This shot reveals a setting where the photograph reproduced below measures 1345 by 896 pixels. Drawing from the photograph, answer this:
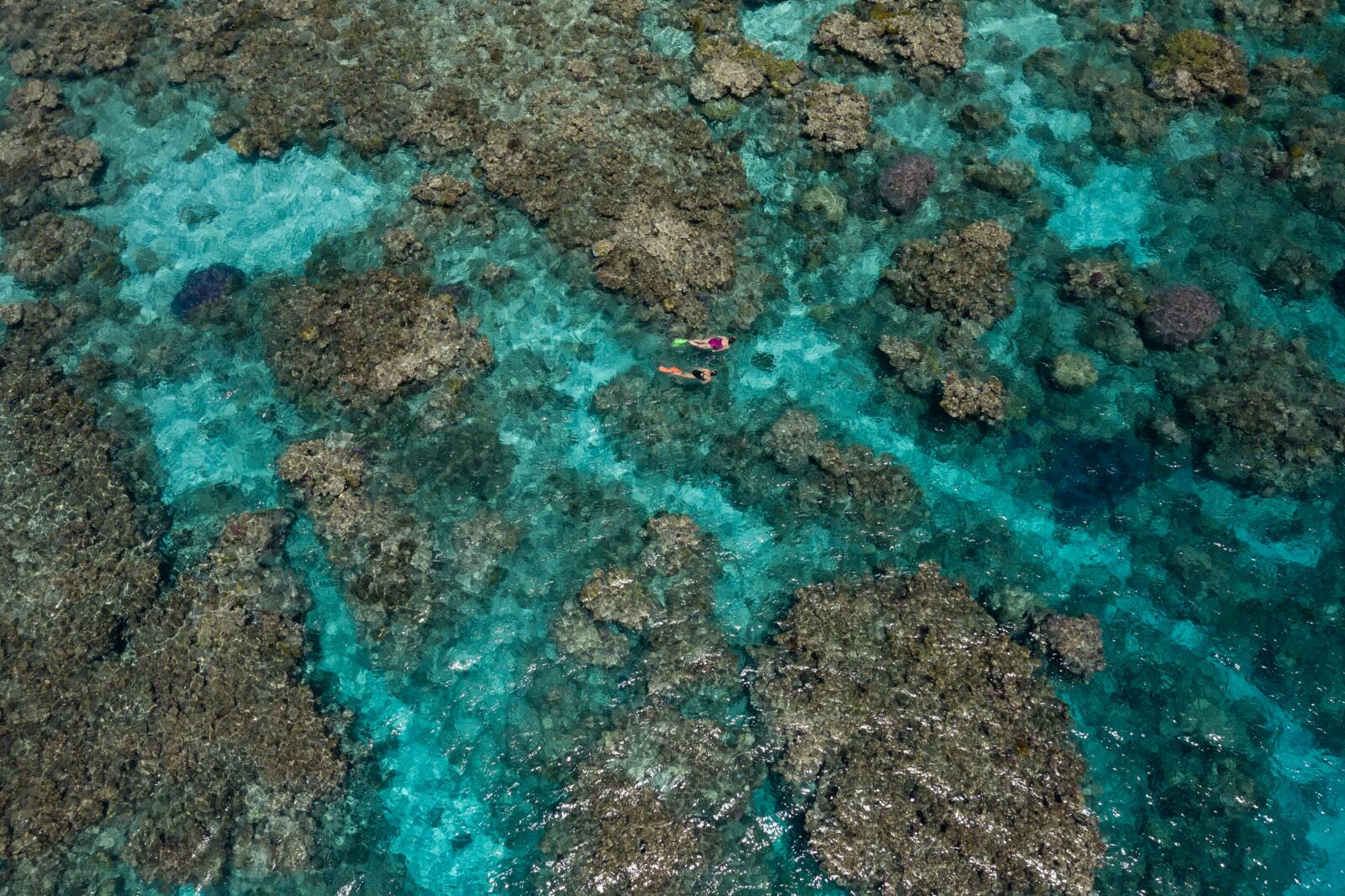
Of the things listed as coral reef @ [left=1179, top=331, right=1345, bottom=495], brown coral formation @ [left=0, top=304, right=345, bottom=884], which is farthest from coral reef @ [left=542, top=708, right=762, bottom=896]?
coral reef @ [left=1179, top=331, right=1345, bottom=495]

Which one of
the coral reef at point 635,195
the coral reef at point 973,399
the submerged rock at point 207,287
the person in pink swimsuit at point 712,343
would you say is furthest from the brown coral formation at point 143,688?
the coral reef at point 973,399

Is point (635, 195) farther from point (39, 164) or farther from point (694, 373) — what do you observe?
point (39, 164)

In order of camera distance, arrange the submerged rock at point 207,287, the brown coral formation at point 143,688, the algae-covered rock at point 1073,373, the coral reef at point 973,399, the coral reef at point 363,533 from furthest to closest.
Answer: the submerged rock at point 207,287 → the algae-covered rock at point 1073,373 → the coral reef at point 973,399 → the coral reef at point 363,533 → the brown coral formation at point 143,688

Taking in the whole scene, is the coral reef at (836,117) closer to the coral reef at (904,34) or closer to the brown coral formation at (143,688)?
the coral reef at (904,34)

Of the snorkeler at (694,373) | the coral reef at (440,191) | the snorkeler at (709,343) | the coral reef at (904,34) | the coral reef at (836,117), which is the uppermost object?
the coral reef at (904,34)

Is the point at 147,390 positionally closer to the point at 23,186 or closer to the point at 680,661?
the point at 23,186
